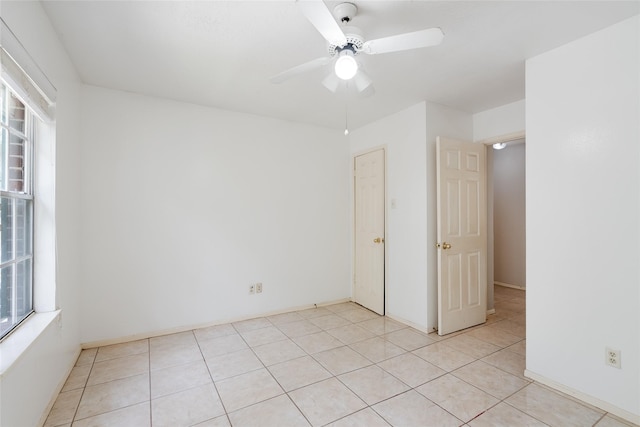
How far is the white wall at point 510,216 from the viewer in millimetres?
4887

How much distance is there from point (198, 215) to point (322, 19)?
98.5 inches

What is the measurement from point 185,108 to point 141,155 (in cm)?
69

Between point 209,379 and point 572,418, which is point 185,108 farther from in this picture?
point 572,418

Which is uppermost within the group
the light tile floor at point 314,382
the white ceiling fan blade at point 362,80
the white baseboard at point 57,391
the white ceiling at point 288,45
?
the white ceiling at point 288,45

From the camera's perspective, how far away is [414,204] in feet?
10.9

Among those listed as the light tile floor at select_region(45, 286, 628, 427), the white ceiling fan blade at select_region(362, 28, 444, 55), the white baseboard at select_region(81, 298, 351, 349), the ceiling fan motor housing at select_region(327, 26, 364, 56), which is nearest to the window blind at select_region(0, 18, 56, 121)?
the ceiling fan motor housing at select_region(327, 26, 364, 56)

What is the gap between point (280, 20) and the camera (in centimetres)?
181

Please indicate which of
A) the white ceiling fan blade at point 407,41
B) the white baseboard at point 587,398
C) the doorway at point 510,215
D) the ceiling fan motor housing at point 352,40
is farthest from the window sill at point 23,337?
the doorway at point 510,215

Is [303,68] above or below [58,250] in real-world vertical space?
above

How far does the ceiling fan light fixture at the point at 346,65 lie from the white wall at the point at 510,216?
178 inches

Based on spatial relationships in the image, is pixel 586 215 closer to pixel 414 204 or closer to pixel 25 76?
pixel 414 204

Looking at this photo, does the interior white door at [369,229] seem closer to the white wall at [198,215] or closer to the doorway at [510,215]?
the white wall at [198,215]

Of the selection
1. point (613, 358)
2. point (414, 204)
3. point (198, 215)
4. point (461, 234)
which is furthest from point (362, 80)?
point (613, 358)

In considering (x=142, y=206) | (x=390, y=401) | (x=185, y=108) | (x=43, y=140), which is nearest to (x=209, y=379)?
(x=390, y=401)
